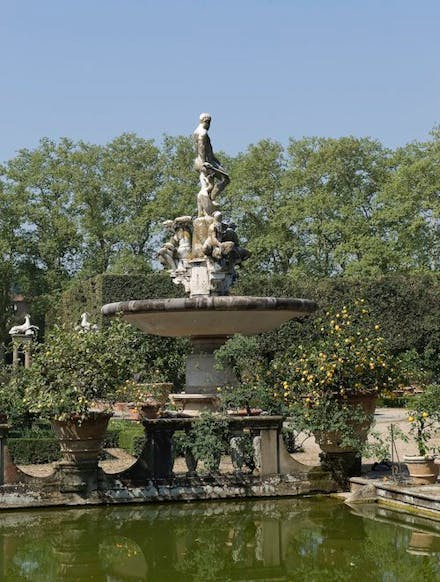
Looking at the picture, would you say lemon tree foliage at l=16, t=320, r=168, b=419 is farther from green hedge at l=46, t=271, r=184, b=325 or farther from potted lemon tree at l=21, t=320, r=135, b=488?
green hedge at l=46, t=271, r=184, b=325

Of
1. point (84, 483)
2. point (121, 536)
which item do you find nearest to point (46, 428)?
point (84, 483)

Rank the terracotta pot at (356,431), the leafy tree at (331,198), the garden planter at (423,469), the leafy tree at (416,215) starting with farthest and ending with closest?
the leafy tree at (331,198), the leafy tree at (416,215), the terracotta pot at (356,431), the garden planter at (423,469)

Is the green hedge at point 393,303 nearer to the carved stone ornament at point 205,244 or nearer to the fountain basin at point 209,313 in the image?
the carved stone ornament at point 205,244

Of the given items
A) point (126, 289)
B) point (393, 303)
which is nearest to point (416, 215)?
point (393, 303)

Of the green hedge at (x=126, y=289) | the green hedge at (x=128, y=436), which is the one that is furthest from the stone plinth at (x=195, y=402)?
the green hedge at (x=126, y=289)

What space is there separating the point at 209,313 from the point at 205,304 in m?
0.32

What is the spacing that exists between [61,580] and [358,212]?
1315 inches

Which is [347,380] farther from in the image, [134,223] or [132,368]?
[134,223]

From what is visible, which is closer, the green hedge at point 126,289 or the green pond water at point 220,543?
the green pond water at point 220,543

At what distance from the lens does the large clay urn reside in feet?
33.5

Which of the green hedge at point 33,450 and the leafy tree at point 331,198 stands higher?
the leafy tree at point 331,198

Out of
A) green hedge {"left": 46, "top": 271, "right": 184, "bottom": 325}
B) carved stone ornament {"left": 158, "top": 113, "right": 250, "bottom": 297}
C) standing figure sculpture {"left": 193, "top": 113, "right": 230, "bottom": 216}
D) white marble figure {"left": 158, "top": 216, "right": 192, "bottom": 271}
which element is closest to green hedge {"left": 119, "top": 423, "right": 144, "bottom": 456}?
carved stone ornament {"left": 158, "top": 113, "right": 250, "bottom": 297}

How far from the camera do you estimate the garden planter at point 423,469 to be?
10.4 metres

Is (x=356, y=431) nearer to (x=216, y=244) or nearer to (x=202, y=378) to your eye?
(x=202, y=378)
